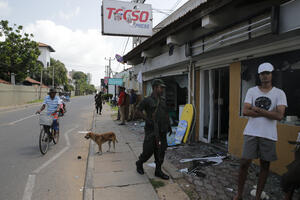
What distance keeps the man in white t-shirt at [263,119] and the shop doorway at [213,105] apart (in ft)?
11.0

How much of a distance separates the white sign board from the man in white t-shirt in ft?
21.9

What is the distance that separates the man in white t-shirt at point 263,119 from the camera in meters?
2.59

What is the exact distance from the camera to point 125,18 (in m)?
8.35

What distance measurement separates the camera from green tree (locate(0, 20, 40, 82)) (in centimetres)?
2369

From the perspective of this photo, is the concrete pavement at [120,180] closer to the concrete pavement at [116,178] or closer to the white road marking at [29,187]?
the concrete pavement at [116,178]

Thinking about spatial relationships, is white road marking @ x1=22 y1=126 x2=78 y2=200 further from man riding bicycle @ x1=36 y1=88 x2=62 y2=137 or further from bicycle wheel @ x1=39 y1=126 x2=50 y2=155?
man riding bicycle @ x1=36 y1=88 x2=62 y2=137

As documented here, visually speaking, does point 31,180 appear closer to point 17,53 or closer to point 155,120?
point 155,120

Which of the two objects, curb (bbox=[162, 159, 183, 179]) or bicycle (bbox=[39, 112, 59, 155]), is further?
bicycle (bbox=[39, 112, 59, 155])

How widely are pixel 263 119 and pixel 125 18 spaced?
7195 mm

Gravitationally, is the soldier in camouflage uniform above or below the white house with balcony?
below

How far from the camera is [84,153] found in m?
5.75

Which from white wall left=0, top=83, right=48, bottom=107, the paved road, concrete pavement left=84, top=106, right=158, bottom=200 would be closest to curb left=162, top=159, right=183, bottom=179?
concrete pavement left=84, top=106, right=158, bottom=200

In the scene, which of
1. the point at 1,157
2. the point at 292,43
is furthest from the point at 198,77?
the point at 1,157

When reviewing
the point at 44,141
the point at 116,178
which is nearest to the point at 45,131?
the point at 44,141
